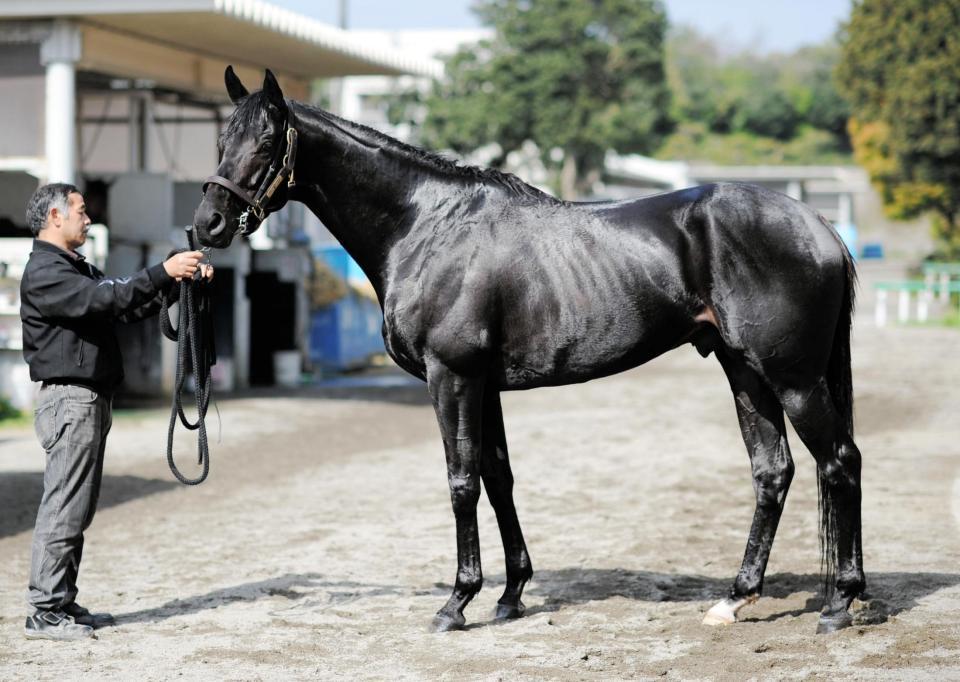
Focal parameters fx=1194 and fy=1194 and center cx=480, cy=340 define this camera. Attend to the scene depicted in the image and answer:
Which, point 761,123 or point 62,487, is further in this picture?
point 761,123

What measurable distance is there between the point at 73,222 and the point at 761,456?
2920 mm

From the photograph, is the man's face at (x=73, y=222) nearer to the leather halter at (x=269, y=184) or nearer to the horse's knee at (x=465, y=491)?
the leather halter at (x=269, y=184)

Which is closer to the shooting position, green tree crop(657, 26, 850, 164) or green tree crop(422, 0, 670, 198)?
green tree crop(422, 0, 670, 198)

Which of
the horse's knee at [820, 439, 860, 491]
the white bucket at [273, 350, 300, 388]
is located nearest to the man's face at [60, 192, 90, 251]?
the horse's knee at [820, 439, 860, 491]

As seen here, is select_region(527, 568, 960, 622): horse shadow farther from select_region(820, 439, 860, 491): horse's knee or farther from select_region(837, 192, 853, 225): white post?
select_region(837, 192, 853, 225): white post

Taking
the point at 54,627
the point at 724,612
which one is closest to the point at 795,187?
the point at 724,612

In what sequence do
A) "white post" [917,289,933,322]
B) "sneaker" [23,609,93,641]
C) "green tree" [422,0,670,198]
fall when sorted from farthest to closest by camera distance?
"green tree" [422,0,670,198] → "white post" [917,289,933,322] → "sneaker" [23,609,93,641]

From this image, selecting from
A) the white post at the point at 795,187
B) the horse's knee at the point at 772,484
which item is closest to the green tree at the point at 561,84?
the white post at the point at 795,187

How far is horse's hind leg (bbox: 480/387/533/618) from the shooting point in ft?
15.9

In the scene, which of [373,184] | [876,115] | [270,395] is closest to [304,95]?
[270,395]

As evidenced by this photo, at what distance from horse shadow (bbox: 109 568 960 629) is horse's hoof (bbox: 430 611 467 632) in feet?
0.42

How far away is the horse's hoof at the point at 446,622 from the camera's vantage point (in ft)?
15.0

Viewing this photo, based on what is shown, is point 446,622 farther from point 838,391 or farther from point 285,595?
point 838,391

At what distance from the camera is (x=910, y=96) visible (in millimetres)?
24547
